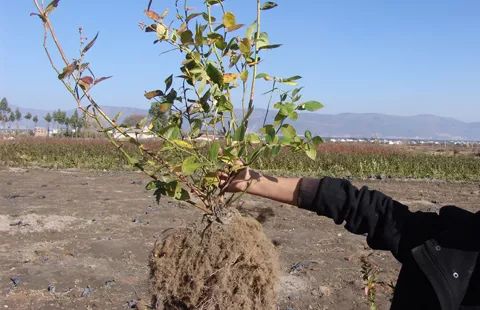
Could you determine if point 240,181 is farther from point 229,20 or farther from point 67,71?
point 67,71

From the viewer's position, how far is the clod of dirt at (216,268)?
191 cm

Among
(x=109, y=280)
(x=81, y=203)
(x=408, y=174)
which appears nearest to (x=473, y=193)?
(x=408, y=174)

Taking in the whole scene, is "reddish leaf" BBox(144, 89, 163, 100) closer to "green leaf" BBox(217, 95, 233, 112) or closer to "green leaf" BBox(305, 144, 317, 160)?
"green leaf" BBox(217, 95, 233, 112)

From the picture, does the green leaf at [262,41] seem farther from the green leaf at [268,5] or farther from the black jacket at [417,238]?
the black jacket at [417,238]

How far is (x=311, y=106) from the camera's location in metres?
1.72

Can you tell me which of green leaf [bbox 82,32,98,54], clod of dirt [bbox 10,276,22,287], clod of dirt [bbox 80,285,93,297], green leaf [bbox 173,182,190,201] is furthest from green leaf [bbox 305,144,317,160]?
clod of dirt [bbox 10,276,22,287]

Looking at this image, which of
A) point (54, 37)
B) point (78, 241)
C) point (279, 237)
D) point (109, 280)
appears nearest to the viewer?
point (54, 37)

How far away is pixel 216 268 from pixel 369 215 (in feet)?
1.99

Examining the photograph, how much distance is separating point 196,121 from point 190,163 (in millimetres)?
325

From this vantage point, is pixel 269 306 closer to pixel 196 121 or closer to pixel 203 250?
pixel 203 250

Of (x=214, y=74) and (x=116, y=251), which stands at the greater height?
(x=214, y=74)

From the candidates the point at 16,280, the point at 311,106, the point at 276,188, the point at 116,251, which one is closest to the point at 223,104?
the point at 311,106

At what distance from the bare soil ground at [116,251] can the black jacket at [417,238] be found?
548mm

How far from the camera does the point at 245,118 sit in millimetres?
1742
